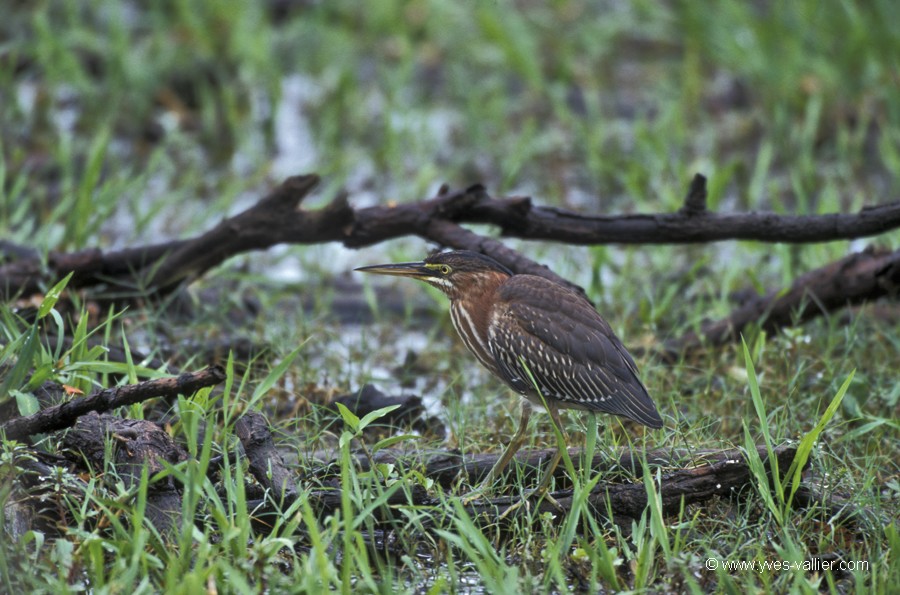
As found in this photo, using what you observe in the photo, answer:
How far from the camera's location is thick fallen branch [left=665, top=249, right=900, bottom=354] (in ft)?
18.0

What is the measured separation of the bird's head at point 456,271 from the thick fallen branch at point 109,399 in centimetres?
127

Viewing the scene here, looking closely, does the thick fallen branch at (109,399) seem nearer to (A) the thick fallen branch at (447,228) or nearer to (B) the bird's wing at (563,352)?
(B) the bird's wing at (563,352)

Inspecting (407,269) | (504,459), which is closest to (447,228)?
(407,269)

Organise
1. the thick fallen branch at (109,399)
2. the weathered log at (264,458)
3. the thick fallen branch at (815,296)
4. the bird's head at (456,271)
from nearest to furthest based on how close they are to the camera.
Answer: the thick fallen branch at (109,399), the weathered log at (264,458), the bird's head at (456,271), the thick fallen branch at (815,296)

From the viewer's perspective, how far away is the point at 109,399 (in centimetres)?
398

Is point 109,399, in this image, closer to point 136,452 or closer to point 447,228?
point 136,452

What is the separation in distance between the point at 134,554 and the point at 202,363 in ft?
7.08

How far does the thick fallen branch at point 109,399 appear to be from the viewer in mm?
3930

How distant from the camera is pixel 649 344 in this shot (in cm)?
583

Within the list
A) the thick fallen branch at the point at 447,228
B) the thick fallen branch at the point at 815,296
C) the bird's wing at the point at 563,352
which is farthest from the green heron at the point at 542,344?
the thick fallen branch at the point at 815,296

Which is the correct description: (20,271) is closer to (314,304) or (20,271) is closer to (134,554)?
(314,304)

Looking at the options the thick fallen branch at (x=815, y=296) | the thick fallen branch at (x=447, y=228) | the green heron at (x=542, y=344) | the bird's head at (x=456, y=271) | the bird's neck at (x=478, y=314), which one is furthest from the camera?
the thick fallen branch at (x=815, y=296)

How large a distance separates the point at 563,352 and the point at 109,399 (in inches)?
68.0

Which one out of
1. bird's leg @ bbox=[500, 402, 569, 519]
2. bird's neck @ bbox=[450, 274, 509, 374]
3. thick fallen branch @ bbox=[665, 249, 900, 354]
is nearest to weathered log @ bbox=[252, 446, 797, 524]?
bird's leg @ bbox=[500, 402, 569, 519]
